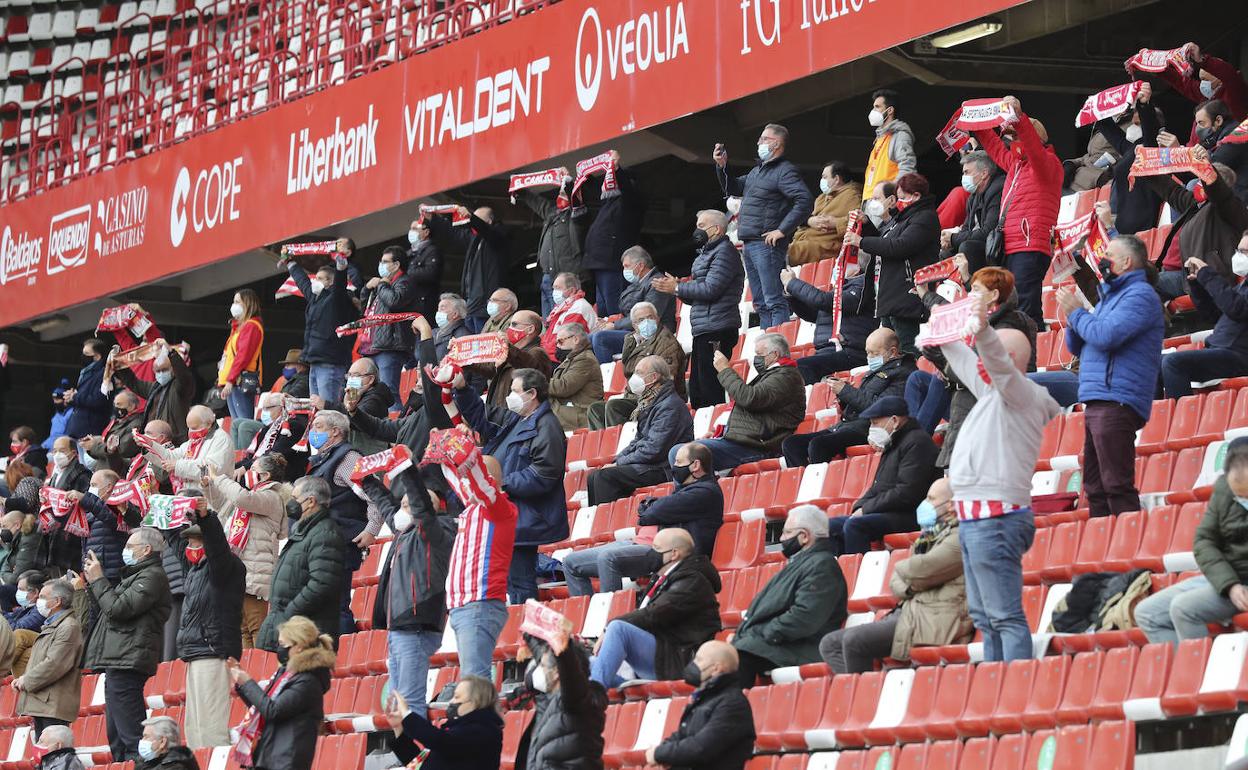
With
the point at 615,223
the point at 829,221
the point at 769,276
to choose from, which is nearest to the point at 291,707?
the point at 769,276

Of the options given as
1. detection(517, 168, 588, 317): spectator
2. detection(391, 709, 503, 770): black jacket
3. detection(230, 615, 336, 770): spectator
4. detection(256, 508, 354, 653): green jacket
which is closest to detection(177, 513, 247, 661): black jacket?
Answer: detection(256, 508, 354, 653): green jacket

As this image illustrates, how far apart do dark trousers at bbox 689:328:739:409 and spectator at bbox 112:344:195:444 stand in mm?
4409

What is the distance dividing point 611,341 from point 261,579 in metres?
3.39

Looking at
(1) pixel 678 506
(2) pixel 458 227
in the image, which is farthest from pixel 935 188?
(1) pixel 678 506

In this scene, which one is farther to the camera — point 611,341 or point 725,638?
point 611,341

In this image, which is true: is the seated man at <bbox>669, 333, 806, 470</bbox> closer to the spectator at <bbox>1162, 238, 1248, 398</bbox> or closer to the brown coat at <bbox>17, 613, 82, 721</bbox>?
the spectator at <bbox>1162, 238, 1248, 398</bbox>

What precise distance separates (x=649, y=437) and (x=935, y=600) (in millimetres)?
3104

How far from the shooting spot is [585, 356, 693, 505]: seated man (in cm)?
1072

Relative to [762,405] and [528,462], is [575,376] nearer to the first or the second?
[762,405]

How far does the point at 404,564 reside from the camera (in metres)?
9.30

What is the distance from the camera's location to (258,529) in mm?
10969

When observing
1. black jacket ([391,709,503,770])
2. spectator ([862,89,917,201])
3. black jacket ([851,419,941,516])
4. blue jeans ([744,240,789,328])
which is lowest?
black jacket ([391,709,503,770])

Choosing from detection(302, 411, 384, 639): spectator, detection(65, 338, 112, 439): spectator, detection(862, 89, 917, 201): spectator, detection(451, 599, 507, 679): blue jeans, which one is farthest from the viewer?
Result: detection(65, 338, 112, 439): spectator

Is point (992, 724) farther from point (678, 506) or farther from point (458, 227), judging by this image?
point (458, 227)
